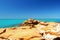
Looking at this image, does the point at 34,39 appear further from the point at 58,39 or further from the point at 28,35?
the point at 58,39

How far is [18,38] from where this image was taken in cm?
964

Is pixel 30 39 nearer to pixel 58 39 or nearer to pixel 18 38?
pixel 18 38

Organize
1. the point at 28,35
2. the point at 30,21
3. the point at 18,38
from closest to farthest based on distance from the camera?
the point at 18,38 → the point at 28,35 → the point at 30,21

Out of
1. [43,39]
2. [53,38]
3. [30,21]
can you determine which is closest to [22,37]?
[43,39]

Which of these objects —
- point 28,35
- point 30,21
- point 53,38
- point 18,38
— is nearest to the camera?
point 53,38

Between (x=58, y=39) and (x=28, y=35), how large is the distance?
104 inches

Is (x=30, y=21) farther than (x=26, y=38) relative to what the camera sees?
Yes

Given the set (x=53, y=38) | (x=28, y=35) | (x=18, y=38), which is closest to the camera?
(x=53, y=38)

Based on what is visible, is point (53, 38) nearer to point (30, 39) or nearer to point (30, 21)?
point (30, 39)

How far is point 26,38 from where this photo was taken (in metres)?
9.79

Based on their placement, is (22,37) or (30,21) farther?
(30,21)

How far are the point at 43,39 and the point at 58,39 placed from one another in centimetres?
116

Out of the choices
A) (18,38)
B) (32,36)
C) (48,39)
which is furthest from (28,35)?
(48,39)

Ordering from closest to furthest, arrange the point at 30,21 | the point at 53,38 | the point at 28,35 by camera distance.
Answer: the point at 53,38
the point at 28,35
the point at 30,21
